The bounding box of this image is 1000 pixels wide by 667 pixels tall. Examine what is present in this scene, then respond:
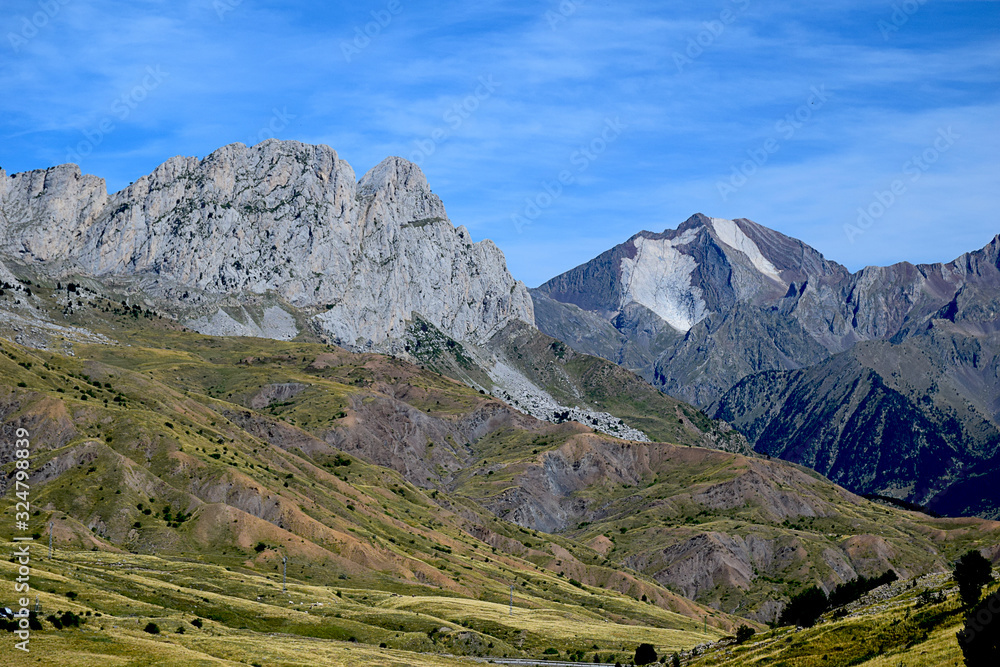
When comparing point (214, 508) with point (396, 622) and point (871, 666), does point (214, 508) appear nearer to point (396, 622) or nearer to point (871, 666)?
point (396, 622)

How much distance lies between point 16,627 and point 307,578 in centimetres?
10249

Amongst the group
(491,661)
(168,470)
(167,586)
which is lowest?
(491,661)

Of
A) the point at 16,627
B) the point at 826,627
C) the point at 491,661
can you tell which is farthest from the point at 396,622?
the point at 826,627

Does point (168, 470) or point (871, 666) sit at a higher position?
point (168, 470)

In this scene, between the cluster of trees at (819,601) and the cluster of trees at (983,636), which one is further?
the cluster of trees at (819,601)

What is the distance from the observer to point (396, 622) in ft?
473

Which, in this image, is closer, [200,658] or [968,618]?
[968,618]

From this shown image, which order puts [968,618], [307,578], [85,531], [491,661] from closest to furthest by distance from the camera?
[968,618] → [491,661] → [85,531] → [307,578]

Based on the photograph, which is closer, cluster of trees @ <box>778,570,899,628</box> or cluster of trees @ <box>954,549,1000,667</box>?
cluster of trees @ <box>954,549,1000,667</box>

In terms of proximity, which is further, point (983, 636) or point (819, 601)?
point (819, 601)

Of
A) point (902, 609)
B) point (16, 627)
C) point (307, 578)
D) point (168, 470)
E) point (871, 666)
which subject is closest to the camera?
point (871, 666)

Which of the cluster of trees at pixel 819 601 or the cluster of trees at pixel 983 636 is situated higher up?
the cluster of trees at pixel 983 636

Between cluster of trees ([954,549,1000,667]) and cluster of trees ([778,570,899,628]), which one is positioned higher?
cluster of trees ([954,549,1000,667])

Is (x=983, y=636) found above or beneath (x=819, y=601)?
above
